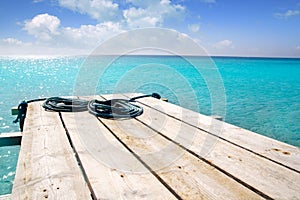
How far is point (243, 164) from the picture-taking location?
1833mm

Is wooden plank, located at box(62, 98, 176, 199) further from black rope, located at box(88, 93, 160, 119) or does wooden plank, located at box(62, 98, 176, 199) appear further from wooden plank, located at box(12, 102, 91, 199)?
black rope, located at box(88, 93, 160, 119)

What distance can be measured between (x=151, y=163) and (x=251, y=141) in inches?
43.0

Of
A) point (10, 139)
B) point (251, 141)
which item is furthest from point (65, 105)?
point (251, 141)

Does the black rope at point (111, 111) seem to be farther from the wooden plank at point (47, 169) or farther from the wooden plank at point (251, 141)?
the wooden plank at point (47, 169)

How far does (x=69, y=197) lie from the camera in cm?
136

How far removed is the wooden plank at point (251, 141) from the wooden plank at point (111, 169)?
3.30 ft

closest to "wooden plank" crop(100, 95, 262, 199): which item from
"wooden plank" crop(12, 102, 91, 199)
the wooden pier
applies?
the wooden pier

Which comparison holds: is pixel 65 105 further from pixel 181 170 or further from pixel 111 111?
pixel 181 170

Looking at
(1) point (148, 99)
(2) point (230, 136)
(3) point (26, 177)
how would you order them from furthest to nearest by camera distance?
(1) point (148, 99) < (2) point (230, 136) < (3) point (26, 177)

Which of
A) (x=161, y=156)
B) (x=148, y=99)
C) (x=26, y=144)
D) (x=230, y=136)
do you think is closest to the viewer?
(x=161, y=156)

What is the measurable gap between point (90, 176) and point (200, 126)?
5.10 ft

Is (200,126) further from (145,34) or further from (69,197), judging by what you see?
(145,34)

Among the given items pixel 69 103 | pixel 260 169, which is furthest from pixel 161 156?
pixel 69 103

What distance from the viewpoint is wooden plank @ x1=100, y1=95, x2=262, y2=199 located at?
1455 millimetres
